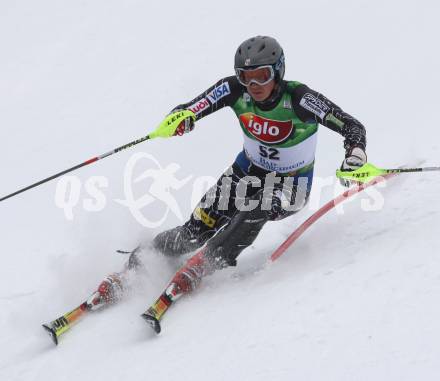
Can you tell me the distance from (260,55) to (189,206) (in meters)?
3.15

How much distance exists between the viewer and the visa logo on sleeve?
504 centimetres

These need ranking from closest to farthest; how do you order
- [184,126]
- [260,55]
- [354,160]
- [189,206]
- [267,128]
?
[354,160], [260,55], [267,128], [184,126], [189,206]

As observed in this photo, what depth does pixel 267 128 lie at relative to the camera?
4871mm

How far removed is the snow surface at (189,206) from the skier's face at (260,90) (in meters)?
1.22

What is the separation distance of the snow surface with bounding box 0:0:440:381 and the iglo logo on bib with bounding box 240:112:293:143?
886 mm

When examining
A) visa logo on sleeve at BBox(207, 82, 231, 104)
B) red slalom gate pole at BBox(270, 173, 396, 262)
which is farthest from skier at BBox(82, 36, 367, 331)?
red slalom gate pole at BBox(270, 173, 396, 262)

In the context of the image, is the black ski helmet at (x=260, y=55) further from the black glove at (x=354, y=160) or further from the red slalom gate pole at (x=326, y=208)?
the red slalom gate pole at (x=326, y=208)

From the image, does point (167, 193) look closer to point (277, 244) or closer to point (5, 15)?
point (277, 244)

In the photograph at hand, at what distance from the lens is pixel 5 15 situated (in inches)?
556

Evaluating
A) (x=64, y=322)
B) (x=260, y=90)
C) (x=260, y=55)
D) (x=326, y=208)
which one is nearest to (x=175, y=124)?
(x=260, y=90)

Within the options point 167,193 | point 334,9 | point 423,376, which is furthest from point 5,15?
point 423,376

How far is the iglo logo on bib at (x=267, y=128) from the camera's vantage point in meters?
4.83

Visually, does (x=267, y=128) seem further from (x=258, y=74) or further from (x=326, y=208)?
(x=326, y=208)

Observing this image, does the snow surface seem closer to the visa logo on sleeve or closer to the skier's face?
the skier's face
